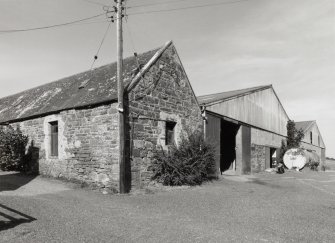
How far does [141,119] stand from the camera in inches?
441

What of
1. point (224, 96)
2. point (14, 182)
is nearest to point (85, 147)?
point (14, 182)

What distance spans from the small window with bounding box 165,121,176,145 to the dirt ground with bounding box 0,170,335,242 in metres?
2.40

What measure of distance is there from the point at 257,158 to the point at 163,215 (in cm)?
1419

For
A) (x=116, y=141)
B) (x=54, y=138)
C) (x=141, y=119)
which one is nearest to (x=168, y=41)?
(x=141, y=119)

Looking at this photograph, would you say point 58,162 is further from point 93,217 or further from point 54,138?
point 93,217

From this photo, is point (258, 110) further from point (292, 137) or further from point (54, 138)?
point (54, 138)

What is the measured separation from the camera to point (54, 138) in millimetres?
13258

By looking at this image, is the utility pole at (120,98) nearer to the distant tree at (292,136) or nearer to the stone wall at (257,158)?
the stone wall at (257,158)

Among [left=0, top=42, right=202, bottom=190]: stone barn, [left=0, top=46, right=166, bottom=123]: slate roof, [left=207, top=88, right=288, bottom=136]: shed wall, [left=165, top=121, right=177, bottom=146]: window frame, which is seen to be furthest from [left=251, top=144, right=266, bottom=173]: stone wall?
[left=0, top=46, right=166, bottom=123]: slate roof

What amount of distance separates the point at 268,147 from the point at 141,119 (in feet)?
45.6

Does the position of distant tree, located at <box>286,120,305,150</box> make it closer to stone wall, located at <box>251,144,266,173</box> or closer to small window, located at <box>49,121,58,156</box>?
stone wall, located at <box>251,144,266,173</box>

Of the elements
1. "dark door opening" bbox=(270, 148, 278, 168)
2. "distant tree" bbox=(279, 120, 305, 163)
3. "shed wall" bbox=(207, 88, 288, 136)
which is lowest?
"dark door opening" bbox=(270, 148, 278, 168)

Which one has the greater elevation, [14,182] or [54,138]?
[54,138]

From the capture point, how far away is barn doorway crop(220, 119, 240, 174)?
18.7m
